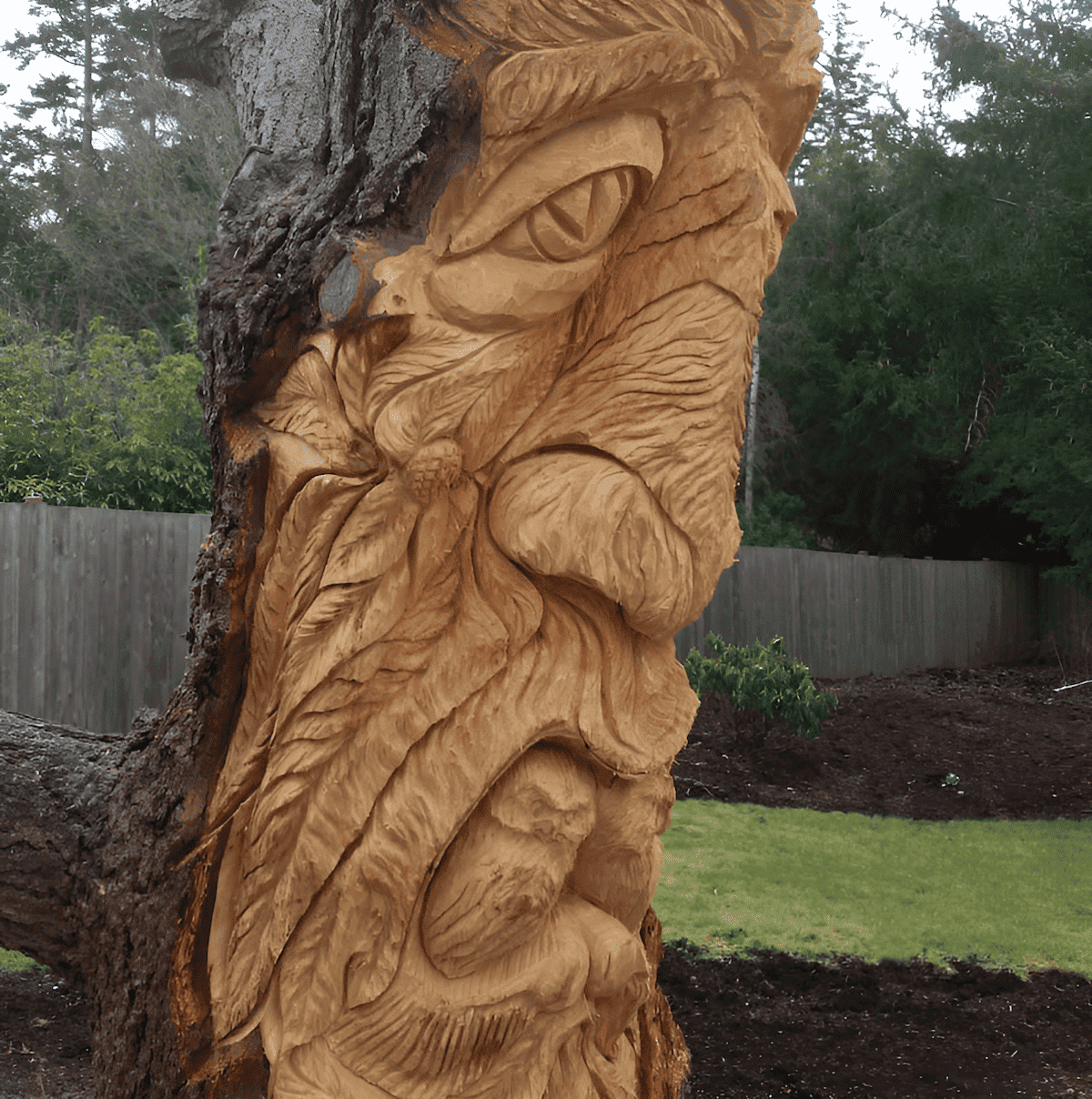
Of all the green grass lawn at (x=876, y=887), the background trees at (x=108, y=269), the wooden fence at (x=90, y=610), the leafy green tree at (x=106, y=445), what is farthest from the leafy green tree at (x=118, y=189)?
the green grass lawn at (x=876, y=887)

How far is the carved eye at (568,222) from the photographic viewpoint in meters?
1.28

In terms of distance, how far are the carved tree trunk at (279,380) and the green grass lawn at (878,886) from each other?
1857 millimetres

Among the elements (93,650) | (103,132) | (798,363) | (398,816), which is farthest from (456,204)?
(103,132)

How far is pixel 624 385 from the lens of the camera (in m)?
1.39

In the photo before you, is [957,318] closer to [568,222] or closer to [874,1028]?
[874,1028]

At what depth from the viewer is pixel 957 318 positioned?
36.5 ft

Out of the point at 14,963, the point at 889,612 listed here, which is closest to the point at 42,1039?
the point at 14,963

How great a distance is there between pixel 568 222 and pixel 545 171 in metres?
0.07

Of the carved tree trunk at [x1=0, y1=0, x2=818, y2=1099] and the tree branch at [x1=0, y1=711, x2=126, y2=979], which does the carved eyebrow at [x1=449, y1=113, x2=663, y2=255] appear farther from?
the tree branch at [x1=0, y1=711, x2=126, y2=979]

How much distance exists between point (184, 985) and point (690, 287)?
116 cm

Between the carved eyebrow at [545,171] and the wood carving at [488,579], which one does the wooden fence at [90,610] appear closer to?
the wood carving at [488,579]

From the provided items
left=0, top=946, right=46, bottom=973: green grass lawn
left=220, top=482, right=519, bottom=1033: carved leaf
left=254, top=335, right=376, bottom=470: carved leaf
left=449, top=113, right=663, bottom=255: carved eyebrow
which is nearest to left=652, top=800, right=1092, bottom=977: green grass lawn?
left=0, top=946, right=46, bottom=973: green grass lawn

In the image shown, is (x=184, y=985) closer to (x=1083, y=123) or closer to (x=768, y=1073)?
(x=768, y=1073)

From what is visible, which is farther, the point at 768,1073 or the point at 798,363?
the point at 798,363
